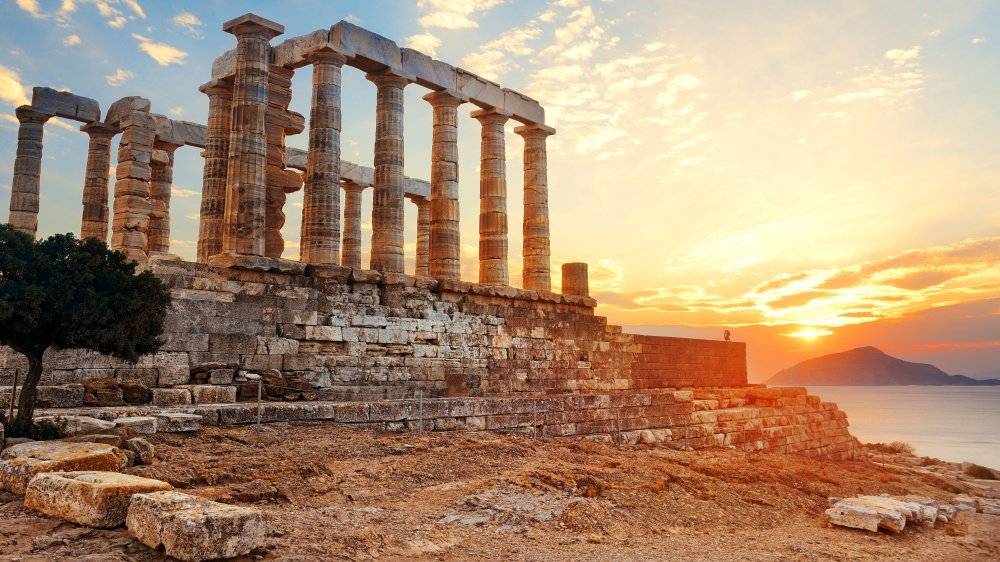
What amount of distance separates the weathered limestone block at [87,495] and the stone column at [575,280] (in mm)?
19044

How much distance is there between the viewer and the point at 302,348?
16.2 metres

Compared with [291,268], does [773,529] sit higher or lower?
lower

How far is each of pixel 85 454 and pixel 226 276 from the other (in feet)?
29.4

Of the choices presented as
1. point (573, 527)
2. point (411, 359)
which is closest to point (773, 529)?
point (573, 527)

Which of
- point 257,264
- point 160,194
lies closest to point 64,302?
point 257,264

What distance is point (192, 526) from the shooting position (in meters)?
5.27

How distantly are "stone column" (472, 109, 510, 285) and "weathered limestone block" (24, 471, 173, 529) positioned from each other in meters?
16.9

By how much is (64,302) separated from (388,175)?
12098 mm

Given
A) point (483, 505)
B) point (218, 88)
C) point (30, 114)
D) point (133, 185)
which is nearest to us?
point (483, 505)

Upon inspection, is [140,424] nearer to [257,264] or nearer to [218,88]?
[257,264]

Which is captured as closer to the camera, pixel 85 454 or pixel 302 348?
pixel 85 454

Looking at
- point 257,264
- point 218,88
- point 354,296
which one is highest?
point 218,88

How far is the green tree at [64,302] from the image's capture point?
8.21 meters

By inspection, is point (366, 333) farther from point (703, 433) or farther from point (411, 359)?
point (703, 433)
